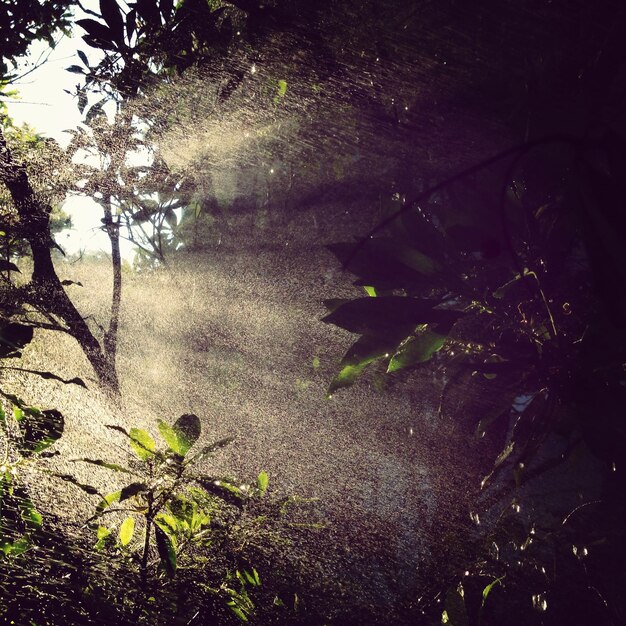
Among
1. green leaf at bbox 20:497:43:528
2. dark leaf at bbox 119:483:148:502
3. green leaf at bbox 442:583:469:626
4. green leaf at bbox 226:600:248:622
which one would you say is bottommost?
green leaf at bbox 442:583:469:626

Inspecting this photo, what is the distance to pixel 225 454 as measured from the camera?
87cm

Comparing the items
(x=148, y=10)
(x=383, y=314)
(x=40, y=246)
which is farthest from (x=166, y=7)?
(x=383, y=314)

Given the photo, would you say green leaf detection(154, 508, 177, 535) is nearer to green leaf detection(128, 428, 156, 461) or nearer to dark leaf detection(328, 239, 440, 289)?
green leaf detection(128, 428, 156, 461)

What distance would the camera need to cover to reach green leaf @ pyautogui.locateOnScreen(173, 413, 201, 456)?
0.44 m

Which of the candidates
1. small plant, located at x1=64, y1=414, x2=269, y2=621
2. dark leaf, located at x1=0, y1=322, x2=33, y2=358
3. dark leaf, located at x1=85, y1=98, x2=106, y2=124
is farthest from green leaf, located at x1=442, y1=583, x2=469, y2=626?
dark leaf, located at x1=85, y1=98, x2=106, y2=124

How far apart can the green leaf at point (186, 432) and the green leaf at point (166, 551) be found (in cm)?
9

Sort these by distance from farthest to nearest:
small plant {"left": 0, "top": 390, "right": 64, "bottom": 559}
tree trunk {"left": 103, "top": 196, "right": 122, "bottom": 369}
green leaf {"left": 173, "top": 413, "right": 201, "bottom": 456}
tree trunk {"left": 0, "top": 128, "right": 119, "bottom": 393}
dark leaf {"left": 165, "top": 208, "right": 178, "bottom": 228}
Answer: dark leaf {"left": 165, "top": 208, "right": 178, "bottom": 228}
tree trunk {"left": 103, "top": 196, "right": 122, "bottom": 369}
tree trunk {"left": 0, "top": 128, "right": 119, "bottom": 393}
green leaf {"left": 173, "top": 413, "right": 201, "bottom": 456}
small plant {"left": 0, "top": 390, "right": 64, "bottom": 559}

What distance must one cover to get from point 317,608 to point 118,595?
0.23 metres

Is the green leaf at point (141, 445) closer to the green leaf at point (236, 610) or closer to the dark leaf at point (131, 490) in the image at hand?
the dark leaf at point (131, 490)

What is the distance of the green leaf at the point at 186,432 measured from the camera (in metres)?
0.44

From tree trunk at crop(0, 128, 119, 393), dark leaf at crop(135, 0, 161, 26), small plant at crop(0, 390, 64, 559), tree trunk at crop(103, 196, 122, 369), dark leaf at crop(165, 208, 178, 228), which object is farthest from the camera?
dark leaf at crop(165, 208, 178, 228)

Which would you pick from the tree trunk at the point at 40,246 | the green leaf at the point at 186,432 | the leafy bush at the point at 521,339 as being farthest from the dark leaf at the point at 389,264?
the tree trunk at the point at 40,246

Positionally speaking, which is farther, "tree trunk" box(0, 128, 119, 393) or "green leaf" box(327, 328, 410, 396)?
"tree trunk" box(0, 128, 119, 393)

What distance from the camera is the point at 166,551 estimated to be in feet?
1.17
